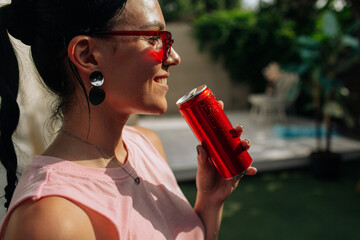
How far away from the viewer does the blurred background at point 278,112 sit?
2.85 metres

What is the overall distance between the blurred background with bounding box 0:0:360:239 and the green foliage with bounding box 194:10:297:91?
0.10 ft

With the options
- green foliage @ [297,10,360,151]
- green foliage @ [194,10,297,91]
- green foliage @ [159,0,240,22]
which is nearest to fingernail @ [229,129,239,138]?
green foliage @ [297,10,360,151]

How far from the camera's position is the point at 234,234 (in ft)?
9.29

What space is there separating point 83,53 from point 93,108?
0.16 m

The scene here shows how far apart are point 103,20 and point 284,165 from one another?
4221 mm

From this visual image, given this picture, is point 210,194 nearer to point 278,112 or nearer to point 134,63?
point 134,63

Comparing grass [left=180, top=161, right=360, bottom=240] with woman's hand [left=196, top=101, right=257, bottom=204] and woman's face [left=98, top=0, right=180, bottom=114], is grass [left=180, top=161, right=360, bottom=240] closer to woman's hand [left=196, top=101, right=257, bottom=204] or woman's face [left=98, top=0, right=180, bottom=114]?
woman's hand [left=196, top=101, right=257, bottom=204]

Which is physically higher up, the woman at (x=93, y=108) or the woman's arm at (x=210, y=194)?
the woman at (x=93, y=108)

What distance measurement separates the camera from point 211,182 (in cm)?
104

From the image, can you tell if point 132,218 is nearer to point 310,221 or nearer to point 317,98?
point 310,221

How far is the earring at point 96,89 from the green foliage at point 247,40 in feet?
29.0

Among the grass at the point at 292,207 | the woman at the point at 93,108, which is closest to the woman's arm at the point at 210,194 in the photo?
the woman at the point at 93,108

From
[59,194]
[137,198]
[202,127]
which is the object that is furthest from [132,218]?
[202,127]

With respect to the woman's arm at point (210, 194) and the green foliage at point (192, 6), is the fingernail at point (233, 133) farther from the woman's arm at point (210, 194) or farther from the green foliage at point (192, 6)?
the green foliage at point (192, 6)
